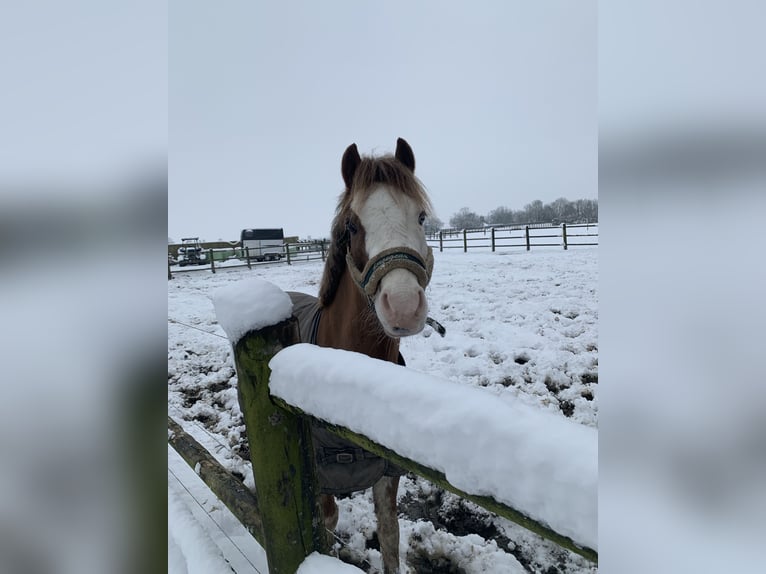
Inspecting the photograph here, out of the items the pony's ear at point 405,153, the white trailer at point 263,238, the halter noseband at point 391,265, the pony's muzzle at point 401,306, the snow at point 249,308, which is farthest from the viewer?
the white trailer at point 263,238

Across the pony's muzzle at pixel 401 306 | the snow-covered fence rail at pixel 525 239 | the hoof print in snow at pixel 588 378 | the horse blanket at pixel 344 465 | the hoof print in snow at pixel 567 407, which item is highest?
the snow-covered fence rail at pixel 525 239

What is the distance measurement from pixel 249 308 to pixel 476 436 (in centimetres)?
65

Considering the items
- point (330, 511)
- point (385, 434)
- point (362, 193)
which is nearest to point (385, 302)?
point (362, 193)

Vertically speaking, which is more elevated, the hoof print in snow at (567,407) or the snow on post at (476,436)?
the snow on post at (476,436)

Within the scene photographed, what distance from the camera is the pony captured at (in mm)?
1587

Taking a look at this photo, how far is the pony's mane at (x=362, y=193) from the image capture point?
195cm

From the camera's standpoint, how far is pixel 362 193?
1924 mm

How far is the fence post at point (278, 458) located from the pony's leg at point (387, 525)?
871 millimetres

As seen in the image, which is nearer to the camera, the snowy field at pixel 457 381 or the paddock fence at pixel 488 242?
the snowy field at pixel 457 381

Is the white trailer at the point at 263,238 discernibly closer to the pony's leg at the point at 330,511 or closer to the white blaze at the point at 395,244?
the pony's leg at the point at 330,511

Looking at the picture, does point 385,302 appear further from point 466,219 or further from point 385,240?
point 466,219

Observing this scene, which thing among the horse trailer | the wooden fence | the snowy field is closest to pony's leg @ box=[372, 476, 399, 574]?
the snowy field

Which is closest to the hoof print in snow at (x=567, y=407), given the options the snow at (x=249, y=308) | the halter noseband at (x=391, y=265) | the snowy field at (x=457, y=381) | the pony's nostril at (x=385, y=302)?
the snowy field at (x=457, y=381)

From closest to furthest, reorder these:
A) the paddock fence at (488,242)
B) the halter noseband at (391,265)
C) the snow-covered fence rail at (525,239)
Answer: the halter noseband at (391,265) → the snow-covered fence rail at (525,239) → the paddock fence at (488,242)
